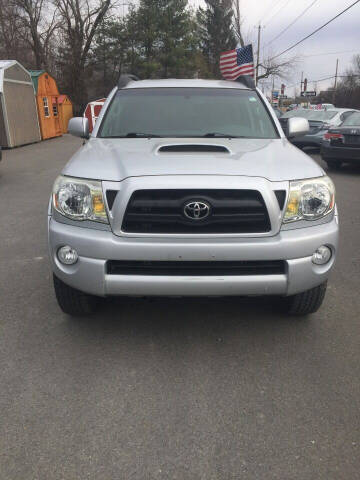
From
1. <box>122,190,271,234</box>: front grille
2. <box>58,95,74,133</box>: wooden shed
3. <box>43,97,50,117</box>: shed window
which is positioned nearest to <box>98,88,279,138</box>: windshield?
<box>122,190,271,234</box>: front grille

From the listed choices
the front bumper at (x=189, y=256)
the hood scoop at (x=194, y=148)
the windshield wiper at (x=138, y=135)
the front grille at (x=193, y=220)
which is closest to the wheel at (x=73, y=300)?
the front bumper at (x=189, y=256)

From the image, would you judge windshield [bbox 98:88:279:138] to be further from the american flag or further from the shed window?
the shed window

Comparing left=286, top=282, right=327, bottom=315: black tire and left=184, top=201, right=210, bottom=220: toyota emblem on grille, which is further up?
left=184, top=201, right=210, bottom=220: toyota emblem on grille

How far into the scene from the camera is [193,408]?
2422 mm

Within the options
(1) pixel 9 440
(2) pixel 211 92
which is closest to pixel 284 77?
(2) pixel 211 92

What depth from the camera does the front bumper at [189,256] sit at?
8.57 feet

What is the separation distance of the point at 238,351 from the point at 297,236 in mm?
917

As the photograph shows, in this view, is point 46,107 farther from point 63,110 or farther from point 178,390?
point 178,390

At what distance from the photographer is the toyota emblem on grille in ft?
8.59

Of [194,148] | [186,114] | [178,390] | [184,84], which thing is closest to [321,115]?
[184,84]

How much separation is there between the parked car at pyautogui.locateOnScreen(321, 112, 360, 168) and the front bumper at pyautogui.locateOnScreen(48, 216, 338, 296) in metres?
8.72

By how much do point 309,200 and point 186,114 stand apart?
1.69 m

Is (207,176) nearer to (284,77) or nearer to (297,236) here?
(297,236)

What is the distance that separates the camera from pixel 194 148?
3178mm
